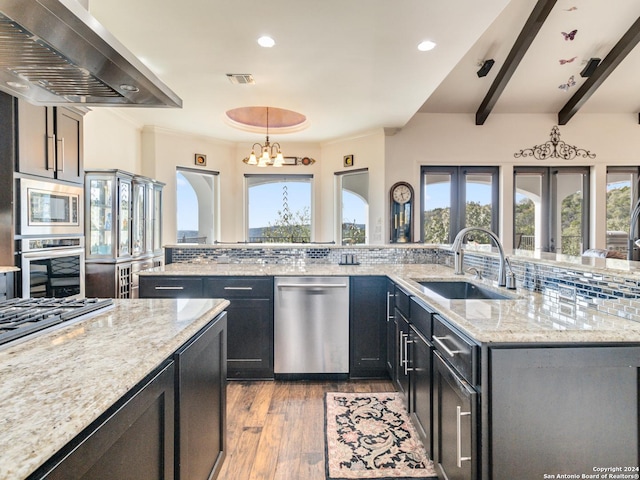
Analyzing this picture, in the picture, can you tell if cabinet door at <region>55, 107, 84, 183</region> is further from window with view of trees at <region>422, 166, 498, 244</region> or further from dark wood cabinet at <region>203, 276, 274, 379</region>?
window with view of trees at <region>422, 166, 498, 244</region>

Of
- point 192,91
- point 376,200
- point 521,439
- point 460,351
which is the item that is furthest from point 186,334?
point 376,200

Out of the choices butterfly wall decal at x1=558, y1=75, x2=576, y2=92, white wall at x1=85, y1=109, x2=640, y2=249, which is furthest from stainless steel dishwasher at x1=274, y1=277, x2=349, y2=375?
butterfly wall decal at x1=558, y1=75, x2=576, y2=92

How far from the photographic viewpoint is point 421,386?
186 cm

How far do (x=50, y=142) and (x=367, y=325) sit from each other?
2.99 meters

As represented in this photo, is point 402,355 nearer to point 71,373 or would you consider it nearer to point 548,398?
point 548,398

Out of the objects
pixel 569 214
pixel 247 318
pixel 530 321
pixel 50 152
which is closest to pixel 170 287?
pixel 247 318

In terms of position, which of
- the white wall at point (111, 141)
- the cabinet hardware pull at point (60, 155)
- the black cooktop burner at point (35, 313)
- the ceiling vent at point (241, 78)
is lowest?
the black cooktop burner at point (35, 313)

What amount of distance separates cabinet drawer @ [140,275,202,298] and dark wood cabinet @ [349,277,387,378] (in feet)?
4.07

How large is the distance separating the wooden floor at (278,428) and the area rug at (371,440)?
8 centimetres

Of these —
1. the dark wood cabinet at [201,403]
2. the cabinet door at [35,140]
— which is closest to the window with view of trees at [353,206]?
the cabinet door at [35,140]

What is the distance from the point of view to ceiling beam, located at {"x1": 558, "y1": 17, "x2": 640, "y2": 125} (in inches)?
158

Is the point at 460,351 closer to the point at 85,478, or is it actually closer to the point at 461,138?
the point at 85,478

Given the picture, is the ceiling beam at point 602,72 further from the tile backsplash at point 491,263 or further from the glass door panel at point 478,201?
the tile backsplash at point 491,263

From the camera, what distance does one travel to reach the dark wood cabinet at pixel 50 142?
2678 mm
